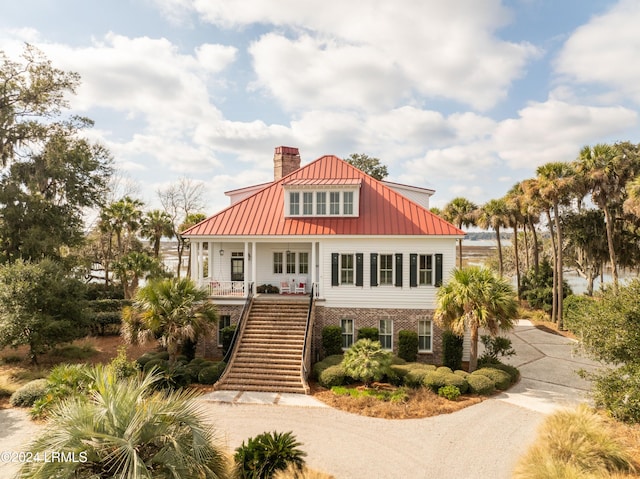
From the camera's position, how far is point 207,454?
23.3ft

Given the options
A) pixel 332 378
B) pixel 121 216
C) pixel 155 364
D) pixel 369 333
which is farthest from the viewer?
pixel 121 216

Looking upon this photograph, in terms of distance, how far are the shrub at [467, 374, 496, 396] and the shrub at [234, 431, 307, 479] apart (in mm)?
8712

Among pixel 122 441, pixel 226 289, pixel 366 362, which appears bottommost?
pixel 366 362

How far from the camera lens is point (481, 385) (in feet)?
47.9

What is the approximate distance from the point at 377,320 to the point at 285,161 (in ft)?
39.2

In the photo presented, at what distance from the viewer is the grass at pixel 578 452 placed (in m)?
8.26

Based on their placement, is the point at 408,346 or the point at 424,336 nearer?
the point at 408,346

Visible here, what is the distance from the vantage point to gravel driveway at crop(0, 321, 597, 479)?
9.63 m

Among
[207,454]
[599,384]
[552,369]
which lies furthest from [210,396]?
[552,369]

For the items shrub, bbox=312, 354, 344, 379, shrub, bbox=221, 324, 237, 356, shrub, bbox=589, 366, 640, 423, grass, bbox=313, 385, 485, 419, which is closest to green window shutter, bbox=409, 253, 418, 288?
shrub, bbox=312, 354, 344, 379

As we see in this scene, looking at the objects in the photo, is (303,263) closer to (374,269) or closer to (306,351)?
(374,269)

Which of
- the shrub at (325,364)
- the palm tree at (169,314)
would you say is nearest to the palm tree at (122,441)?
the palm tree at (169,314)

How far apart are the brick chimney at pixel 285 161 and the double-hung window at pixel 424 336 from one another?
12691mm

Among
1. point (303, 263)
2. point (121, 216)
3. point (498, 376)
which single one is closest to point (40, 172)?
point (121, 216)
